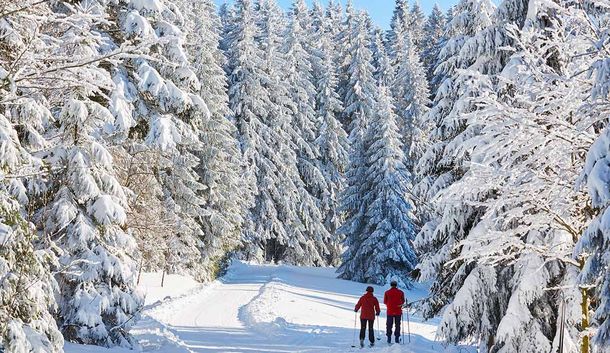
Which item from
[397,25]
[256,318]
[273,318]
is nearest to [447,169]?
[273,318]

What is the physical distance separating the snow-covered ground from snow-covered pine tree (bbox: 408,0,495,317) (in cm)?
182

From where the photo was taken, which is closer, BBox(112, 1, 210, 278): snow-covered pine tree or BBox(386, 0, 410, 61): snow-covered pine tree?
BBox(112, 1, 210, 278): snow-covered pine tree

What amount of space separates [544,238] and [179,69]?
8.71 metres

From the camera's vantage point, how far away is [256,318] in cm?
1877

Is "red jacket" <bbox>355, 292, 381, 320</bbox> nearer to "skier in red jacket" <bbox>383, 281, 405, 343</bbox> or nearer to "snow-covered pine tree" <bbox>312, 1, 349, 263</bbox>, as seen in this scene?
"skier in red jacket" <bbox>383, 281, 405, 343</bbox>

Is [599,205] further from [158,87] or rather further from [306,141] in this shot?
[306,141]

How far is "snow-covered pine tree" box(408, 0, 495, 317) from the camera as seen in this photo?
13.3 meters

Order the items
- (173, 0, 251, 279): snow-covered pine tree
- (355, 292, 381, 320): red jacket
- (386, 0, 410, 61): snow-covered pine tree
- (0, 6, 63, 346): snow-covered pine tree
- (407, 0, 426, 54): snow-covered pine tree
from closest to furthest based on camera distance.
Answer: (0, 6, 63, 346): snow-covered pine tree → (355, 292, 381, 320): red jacket → (173, 0, 251, 279): snow-covered pine tree → (386, 0, 410, 61): snow-covered pine tree → (407, 0, 426, 54): snow-covered pine tree

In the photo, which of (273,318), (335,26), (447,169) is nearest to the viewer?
(447,169)

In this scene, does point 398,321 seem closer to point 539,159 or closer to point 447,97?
point 447,97

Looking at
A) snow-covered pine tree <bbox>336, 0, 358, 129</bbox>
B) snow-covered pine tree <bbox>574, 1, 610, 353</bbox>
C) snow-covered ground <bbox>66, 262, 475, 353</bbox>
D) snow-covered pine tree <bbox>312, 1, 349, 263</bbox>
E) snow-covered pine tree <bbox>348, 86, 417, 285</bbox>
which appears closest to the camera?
snow-covered pine tree <bbox>574, 1, 610, 353</bbox>

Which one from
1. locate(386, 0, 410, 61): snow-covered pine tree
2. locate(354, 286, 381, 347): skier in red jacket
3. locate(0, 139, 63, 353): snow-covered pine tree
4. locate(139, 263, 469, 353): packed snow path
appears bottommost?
locate(139, 263, 469, 353): packed snow path

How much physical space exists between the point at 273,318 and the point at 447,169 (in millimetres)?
7889

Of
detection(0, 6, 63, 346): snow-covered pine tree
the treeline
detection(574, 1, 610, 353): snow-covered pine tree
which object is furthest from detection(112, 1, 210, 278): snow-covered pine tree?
detection(574, 1, 610, 353): snow-covered pine tree
